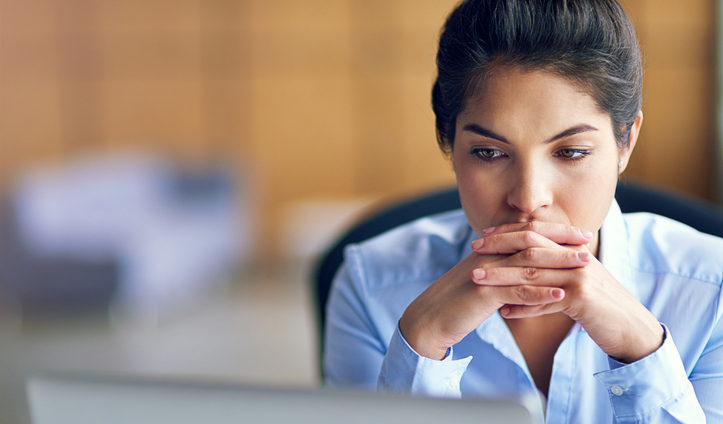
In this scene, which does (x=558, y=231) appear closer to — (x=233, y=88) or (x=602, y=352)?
(x=602, y=352)

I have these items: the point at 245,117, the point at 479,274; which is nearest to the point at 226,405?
the point at 479,274

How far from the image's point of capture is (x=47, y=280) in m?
3.76

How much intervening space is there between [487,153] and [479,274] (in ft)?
0.38

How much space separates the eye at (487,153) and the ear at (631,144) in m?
0.12

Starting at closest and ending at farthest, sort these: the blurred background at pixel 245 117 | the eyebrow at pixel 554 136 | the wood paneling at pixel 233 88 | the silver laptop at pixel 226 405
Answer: the silver laptop at pixel 226 405 → the eyebrow at pixel 554 136 → the blurred background at pixel 245 117 → the wood paneling at pixel 233 88

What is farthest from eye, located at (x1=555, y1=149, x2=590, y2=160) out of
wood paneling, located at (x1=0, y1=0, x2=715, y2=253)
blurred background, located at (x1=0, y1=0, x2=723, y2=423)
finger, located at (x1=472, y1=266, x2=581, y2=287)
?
wood paneling, located at (x1=0, y1=0, x2=715, y2=253)

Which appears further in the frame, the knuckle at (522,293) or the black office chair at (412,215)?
the black office chair at (412,215)

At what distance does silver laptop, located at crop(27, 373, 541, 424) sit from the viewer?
19.2 inches

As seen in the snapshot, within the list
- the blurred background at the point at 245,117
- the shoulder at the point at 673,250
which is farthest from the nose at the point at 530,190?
the blurred background at the point at 245,117

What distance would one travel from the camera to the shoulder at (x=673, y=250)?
2.76 ft

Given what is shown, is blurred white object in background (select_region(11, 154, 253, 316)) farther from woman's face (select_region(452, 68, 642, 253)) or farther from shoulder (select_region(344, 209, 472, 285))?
woman's face (select_region(452, 68, 642, 253))

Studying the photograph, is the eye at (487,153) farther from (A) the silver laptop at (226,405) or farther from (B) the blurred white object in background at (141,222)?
(B) the blurred white object in background at (141,222)

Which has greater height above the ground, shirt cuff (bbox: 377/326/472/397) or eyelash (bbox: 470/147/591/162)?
eyelash (bbox: 470/147/591/162)

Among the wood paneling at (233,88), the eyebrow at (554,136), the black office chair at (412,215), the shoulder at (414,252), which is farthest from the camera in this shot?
the wood paneling at (233,88)
